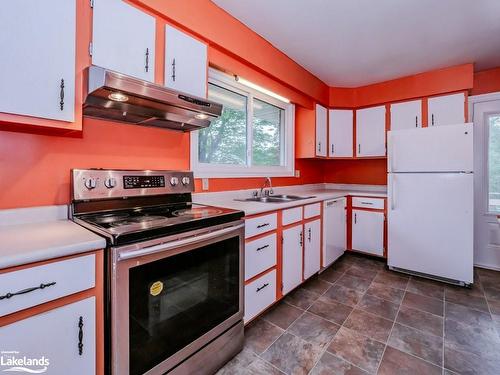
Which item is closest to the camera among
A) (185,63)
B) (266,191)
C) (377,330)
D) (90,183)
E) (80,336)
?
(80,336)

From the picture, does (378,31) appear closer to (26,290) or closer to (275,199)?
(275,199)

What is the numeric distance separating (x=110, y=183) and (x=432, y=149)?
116 inches

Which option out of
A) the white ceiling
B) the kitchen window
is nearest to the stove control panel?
the kitchen window

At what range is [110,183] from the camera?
1445mm

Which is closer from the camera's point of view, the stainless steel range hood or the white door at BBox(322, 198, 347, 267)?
the stainless steel range hood

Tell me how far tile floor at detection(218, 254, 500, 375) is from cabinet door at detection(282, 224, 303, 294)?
0.61 feet

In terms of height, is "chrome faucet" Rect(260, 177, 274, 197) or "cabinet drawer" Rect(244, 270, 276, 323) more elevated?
"chrome faucet" Rect(260, 177, 274, 197)

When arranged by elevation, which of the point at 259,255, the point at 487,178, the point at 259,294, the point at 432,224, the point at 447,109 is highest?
the point at 447,109

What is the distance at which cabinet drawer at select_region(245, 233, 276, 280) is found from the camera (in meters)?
1.73

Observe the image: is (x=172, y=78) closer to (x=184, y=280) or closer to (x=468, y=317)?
(x=184, y=280)

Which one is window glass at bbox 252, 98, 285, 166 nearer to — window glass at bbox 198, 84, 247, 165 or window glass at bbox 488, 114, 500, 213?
window glass at bbox 198, 84, 247, 165

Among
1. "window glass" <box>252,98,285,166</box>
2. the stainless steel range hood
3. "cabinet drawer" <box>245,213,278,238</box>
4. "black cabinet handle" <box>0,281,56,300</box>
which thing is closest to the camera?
"black cabinet handle" <box>0,281,56,300</box>

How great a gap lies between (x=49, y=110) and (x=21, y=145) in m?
0.31

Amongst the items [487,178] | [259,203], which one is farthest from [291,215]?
[487,178]
